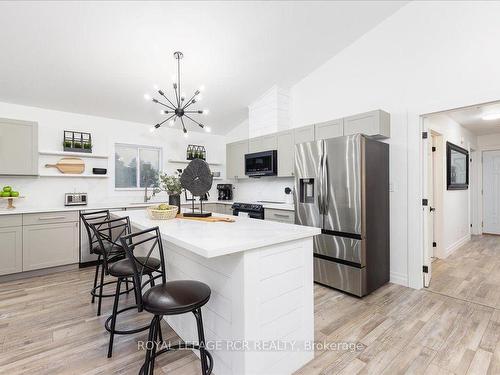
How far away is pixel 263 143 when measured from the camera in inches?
188

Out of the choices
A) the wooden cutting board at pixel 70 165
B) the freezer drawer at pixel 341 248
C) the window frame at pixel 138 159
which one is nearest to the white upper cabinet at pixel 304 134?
the freezer drawer at pixel 341 248

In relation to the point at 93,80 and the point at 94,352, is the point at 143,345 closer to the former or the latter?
the point at 94,352

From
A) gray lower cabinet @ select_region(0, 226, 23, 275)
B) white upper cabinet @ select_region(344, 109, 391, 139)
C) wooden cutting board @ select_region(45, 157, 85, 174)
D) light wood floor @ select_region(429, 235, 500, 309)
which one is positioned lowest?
light wood floor @ select_region(429, 235, 500, 309)

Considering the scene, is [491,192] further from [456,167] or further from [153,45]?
[153,45]

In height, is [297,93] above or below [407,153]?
above

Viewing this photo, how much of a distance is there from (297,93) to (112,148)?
344cm

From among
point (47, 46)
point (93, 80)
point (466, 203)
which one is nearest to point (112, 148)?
point (93, 80)

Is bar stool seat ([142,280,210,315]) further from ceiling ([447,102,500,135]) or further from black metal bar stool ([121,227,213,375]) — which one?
ceiling ([447,102,500,135])

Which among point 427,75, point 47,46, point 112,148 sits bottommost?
point 112,148

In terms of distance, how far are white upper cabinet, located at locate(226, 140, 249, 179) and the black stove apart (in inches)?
33.8

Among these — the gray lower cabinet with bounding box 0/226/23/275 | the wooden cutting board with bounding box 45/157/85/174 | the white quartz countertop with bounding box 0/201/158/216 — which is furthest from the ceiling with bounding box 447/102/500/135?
the gray lower cabinet with bounding box 0/226/23/275

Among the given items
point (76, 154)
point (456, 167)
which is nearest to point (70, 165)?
point (76, 154)

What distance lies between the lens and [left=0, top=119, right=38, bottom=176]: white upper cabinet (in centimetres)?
359

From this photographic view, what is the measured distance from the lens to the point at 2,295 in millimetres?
3037
